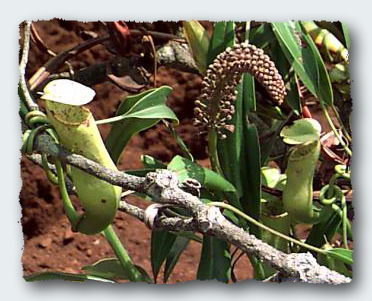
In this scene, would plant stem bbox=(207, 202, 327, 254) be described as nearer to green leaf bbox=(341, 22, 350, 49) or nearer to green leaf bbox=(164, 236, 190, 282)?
green leaf bbox=(164, 236, 190, 282)

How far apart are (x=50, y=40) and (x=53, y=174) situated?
23 cm

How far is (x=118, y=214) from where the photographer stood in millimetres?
1781

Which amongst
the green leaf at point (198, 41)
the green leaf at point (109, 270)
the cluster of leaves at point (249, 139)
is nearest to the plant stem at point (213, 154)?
the cluster of leaves at point (249, 139)

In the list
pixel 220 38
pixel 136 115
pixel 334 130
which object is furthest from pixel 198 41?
pixel 334 130

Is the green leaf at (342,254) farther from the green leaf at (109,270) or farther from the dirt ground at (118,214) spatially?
the green leaf at (109,270)

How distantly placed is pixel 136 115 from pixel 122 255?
242 mm

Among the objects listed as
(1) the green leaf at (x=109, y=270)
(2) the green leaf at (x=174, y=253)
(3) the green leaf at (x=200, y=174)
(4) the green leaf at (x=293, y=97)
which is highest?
(4) the green leaf at (x=293, y=97)

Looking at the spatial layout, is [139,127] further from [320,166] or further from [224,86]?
[320,166]

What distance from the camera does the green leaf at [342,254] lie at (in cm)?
175

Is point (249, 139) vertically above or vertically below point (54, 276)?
above

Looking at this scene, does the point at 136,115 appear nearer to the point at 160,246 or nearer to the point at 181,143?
the point at 181,143

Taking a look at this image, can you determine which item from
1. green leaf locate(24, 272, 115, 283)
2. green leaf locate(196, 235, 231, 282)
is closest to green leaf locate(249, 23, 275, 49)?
green leaf locate(196, 235, 231, 282)

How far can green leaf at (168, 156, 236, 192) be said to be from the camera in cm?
172

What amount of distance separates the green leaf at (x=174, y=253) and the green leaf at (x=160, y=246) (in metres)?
0.01
